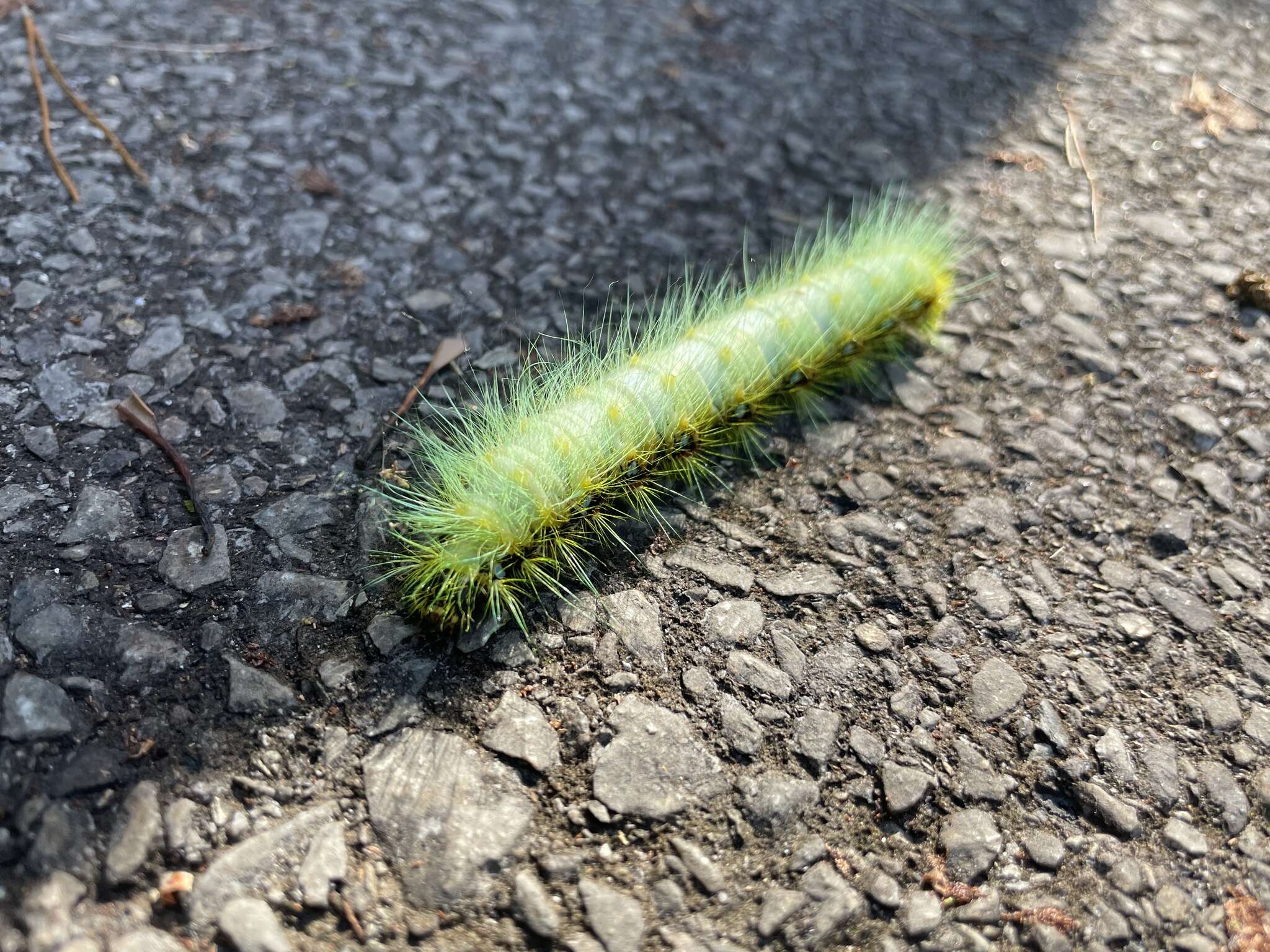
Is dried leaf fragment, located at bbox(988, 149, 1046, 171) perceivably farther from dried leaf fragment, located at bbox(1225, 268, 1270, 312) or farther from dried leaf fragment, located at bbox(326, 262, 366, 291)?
dried leaf fragment, located at bbox(326, 262, 366, 291)

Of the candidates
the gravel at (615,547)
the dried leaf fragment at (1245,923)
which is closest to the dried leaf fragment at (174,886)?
the gravel at (615,547)

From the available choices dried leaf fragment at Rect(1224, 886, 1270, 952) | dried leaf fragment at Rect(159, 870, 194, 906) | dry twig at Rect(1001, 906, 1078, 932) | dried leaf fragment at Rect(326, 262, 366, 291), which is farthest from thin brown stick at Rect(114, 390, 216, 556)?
dried leaf fragment at Rect(1224, 886, 1270, 952)

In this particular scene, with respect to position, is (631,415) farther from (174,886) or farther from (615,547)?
(174,886)

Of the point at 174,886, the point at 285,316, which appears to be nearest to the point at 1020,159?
the point at 285,316

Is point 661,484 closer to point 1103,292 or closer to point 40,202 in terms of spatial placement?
point 1103,292

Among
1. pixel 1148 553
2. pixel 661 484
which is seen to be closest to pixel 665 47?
pixel 661 484

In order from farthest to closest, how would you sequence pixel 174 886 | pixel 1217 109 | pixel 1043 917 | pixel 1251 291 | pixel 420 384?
pixel 1217 109, pixel 1251 291, pixel 420 384, pixel 1043 917, pixel 174 886
